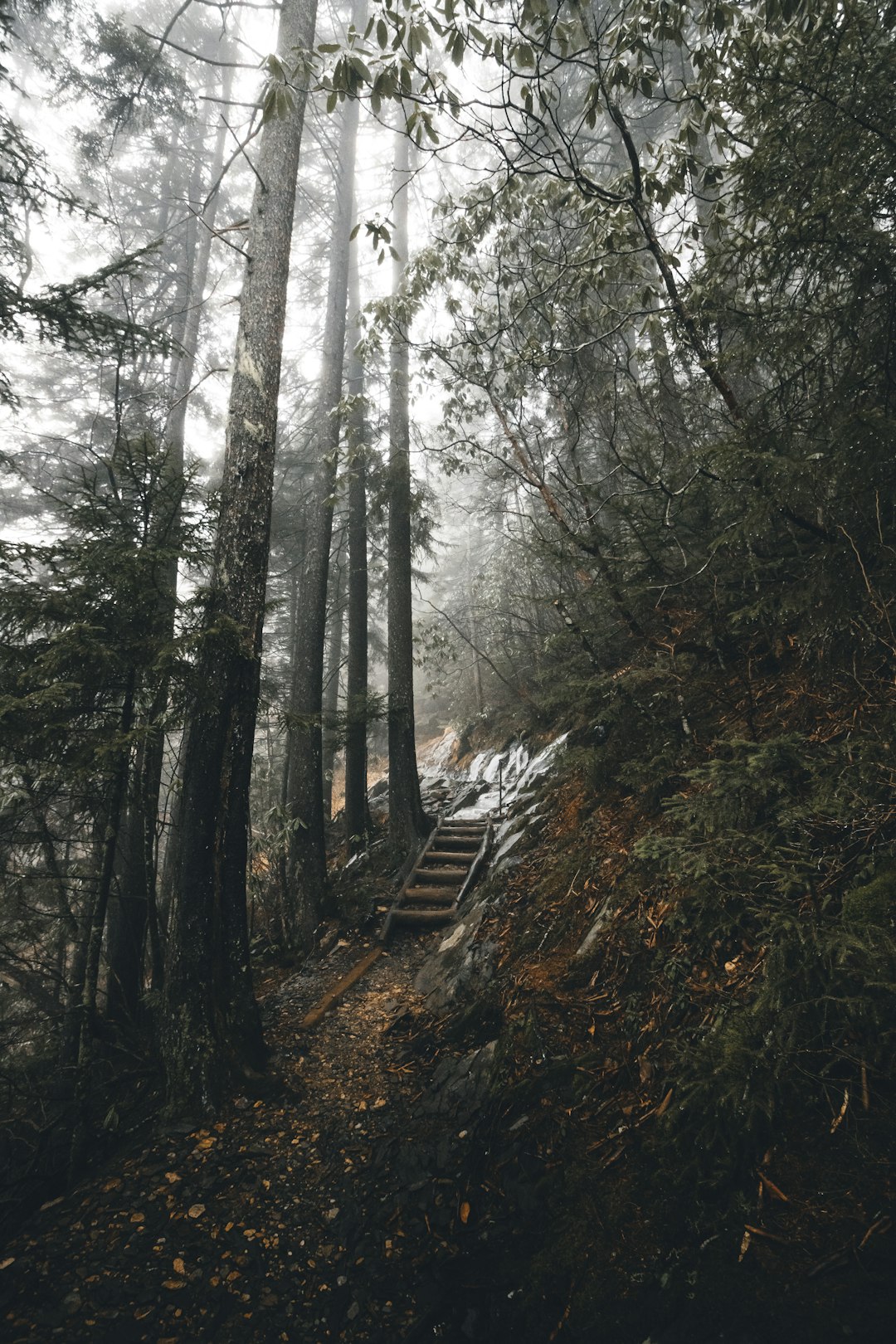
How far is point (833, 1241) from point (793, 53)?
6018 millimetres

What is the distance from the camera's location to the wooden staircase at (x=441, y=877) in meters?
7.14

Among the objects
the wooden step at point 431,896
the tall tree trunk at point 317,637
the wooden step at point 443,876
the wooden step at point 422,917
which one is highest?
the tall tree trunk at point 317,637

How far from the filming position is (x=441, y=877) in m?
7.91

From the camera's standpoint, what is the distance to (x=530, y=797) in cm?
774

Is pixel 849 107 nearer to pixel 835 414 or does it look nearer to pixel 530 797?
pixel 835 414

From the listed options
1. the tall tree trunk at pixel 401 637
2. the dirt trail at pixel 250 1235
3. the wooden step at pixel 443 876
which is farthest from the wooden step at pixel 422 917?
the dirt trail at pixel 250 1235

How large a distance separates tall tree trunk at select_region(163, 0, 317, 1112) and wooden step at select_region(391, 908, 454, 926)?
306cm

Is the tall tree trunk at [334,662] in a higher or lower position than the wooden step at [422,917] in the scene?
higher

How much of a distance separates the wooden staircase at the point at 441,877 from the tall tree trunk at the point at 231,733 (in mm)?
3126

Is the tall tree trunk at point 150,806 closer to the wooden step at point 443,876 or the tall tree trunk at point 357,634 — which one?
the tall tree trunk at point 357,634

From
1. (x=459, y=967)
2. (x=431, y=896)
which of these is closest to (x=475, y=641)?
(x=431, y=896)

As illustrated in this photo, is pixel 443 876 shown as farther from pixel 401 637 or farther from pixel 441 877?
pixel 401 637

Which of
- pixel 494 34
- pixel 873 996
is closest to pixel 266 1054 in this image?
pixel 873 996

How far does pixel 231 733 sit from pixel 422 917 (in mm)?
4209
